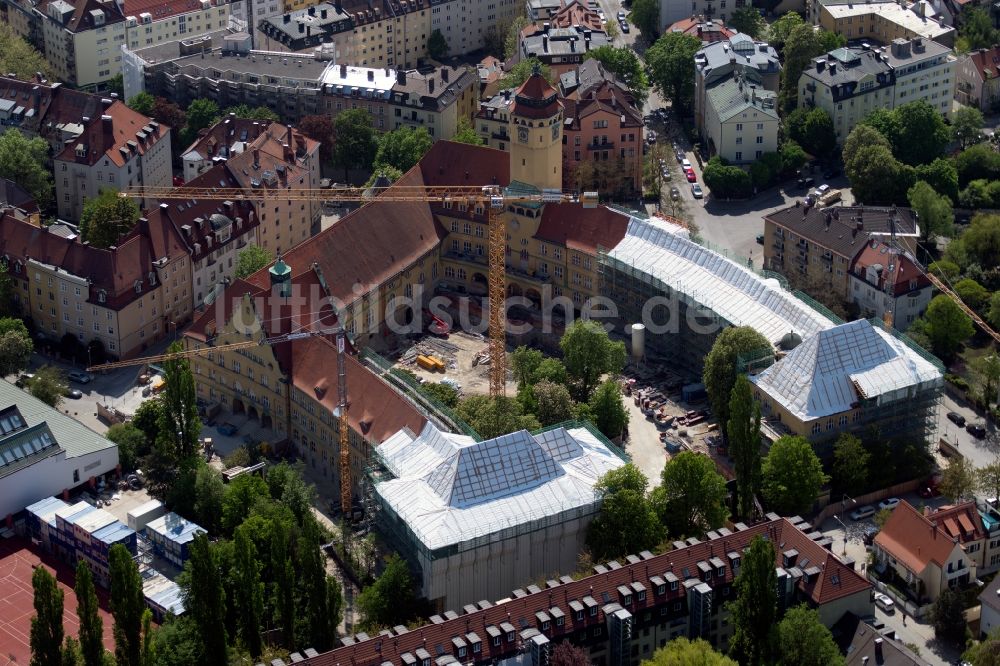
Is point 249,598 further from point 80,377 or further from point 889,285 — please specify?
point 889,285

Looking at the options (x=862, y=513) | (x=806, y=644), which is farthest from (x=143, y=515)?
(x=862, y=513)

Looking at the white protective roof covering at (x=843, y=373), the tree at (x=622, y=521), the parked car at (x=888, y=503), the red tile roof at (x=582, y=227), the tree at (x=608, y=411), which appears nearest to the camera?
the tree at (x=622, y=521)

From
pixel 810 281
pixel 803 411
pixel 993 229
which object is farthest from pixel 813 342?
pixel 993 229

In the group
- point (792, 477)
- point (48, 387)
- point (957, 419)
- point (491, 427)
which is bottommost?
point (957, 419)

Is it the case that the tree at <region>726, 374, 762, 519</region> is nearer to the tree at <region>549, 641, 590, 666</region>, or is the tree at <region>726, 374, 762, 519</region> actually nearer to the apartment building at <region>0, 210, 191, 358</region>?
the tree at <region>549, 641, 590, 666</region>

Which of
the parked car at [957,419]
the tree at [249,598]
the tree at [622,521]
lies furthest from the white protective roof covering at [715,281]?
the tree at [249,598]

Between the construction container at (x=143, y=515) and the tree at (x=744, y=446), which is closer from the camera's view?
the tree at (x=744, y=446)

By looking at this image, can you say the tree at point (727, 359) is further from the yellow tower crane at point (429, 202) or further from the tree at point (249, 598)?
the tree at point (249, 598)

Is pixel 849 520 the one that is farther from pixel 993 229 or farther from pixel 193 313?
pixel 193 313
